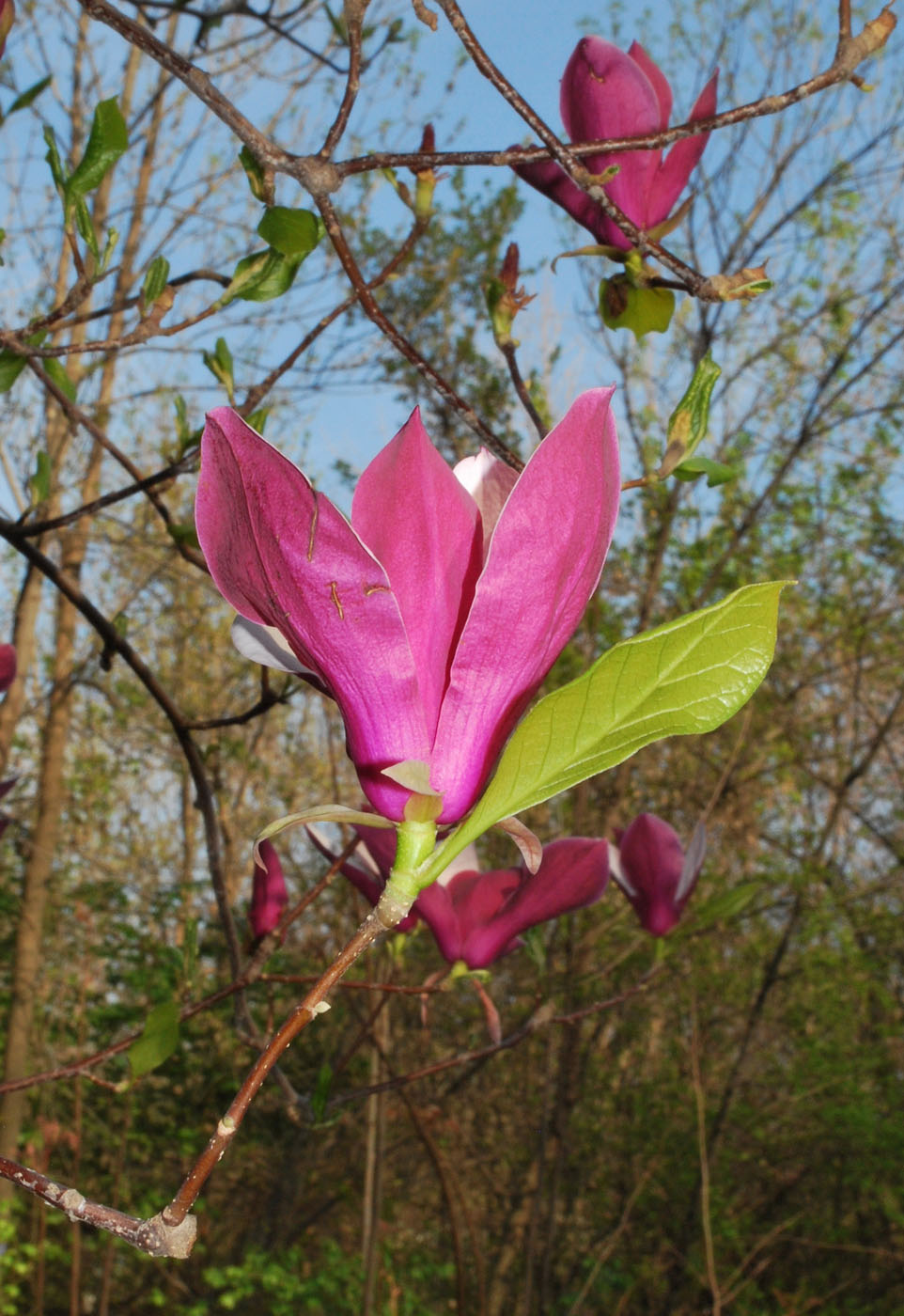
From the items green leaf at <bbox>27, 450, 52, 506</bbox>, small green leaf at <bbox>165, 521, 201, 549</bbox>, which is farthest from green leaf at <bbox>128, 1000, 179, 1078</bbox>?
green leaf at <bbox>27, 450, 52, 506</bbox>

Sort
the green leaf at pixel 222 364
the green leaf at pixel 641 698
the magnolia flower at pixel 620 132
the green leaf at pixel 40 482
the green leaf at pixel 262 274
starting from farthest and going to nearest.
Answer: the green leaf at pixel 40 482, the green leaf at pixel 222 364, the green leaf at pixel 262 274, the magnolia flower at pixel 620 132, the green leaf at pixel 641 698

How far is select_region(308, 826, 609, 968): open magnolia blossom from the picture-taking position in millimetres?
593

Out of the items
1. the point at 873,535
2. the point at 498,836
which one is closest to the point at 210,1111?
the point at 498,836

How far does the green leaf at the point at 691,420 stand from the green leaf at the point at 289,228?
20 centimetres

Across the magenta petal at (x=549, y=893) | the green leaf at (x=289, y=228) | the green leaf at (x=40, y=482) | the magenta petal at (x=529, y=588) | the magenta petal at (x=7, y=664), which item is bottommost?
the magenta petal at (x=549, y=893)

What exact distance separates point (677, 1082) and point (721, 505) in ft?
5.98

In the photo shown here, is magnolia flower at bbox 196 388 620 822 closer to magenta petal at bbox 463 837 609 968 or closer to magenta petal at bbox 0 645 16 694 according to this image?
Answer: magenta petal at bbox 463 837 609 968

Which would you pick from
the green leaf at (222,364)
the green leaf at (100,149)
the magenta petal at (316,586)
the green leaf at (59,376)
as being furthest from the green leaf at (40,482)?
the magenta petal at (316,586)

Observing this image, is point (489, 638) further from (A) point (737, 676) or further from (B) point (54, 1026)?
(B) point (54, 1026)

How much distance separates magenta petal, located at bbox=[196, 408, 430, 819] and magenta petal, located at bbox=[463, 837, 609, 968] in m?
0.27

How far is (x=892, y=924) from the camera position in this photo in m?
2.97

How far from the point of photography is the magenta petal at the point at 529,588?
0.26m

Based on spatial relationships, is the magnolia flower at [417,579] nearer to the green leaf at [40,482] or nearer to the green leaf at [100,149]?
the green leaf at [100,149]

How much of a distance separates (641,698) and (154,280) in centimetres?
49
